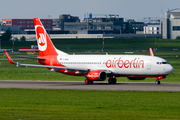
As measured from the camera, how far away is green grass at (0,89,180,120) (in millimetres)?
24597

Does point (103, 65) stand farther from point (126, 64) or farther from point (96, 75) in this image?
point (126, 64)

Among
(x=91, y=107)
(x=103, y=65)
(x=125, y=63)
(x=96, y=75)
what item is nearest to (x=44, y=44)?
(x=103, y=65)

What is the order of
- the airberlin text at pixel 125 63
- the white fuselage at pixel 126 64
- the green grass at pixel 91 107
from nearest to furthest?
the green grass at pixel 91 107 < the white fuselage at pixel 126 64 < the airberlin text at pixel 125 63

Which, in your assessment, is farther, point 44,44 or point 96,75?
point 44,44

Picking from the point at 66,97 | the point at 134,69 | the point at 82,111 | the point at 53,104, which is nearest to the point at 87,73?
the point at 134,69

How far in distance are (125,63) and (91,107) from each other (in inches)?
984

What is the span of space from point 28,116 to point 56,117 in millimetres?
1770

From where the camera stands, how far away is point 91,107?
28766mm

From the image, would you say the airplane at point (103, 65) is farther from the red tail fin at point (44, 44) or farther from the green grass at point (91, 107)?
the green grass at point (91, 107)

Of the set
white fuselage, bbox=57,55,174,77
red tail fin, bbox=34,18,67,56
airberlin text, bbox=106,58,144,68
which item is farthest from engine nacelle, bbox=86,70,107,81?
red tail fin, bbox=34,18,67,56

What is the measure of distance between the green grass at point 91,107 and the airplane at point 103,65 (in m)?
15.6

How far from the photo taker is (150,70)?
51594 millimetres

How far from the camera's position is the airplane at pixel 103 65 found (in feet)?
169

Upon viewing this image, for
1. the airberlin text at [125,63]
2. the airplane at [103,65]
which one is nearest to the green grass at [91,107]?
the airplane at [103,65]
